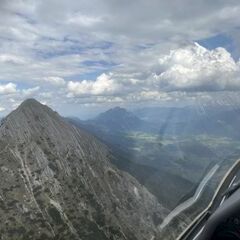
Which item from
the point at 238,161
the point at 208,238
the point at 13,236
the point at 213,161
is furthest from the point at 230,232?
the point at 13,236

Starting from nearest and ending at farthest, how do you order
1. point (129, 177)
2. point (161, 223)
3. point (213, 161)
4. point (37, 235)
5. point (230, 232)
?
point (230, 232) → point (161, 223) → point (213, 161) → point (129, 177) → point (37, 235)

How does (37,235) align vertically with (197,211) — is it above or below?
below

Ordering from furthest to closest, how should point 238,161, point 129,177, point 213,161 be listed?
point 129,177
point 213,161
point 238,161

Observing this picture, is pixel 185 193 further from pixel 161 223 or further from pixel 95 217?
pixel 95 217

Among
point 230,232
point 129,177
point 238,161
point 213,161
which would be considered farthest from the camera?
point 129,177

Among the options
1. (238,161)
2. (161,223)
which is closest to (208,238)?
(161,223)

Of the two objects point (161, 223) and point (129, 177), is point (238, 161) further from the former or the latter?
point (129, 177)

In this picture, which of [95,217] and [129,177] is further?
[95,217]

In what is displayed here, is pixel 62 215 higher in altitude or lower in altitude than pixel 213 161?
lower

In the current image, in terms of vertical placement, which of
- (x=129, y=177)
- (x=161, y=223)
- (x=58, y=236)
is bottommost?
(x=58, y=236)

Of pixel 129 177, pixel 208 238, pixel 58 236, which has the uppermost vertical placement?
pixel 208 238
